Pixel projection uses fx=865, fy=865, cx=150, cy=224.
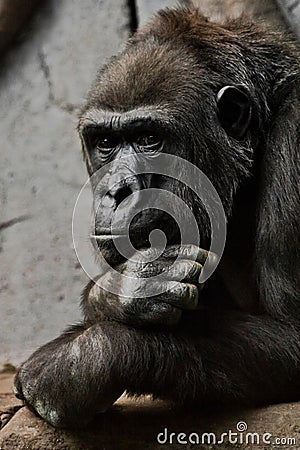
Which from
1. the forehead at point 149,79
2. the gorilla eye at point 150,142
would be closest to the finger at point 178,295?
the gorilla eye at point 150,142

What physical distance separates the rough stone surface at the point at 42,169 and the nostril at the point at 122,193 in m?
2.52

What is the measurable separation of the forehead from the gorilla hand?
2.04ft

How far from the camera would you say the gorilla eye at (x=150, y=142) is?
3255 mm

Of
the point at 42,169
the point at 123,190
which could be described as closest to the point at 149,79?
the point at 123,190

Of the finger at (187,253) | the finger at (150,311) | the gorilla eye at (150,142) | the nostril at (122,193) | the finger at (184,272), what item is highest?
the gorilla eye at (150,142)

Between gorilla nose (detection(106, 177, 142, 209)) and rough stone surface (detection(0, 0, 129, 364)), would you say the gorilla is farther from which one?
rough stone surface (detection(0, 0, 129, 364))

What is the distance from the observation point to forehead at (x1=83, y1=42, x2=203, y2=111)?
3.27 metres

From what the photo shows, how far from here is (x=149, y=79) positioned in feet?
10.8

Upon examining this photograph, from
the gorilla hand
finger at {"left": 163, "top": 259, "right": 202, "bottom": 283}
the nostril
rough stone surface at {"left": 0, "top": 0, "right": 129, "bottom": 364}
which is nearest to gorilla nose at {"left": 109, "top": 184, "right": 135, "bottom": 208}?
the nostril

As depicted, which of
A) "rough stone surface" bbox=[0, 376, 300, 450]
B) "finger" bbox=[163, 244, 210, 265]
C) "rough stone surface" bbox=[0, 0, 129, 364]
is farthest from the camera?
"rough stone surface" bbox=[0, 0, 129, 364]

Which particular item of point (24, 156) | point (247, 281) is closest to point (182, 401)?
point (247, 281)

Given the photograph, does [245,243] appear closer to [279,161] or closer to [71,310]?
[279,161]

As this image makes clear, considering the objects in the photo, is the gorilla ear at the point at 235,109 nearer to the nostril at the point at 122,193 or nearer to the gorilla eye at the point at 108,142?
the gorilla eye at the point at 108,142

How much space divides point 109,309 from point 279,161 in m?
0.83
